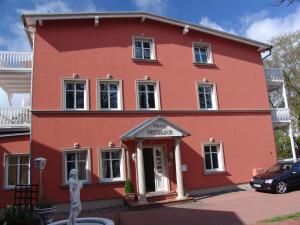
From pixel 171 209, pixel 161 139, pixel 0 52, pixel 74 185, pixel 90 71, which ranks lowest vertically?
pixel 171 209

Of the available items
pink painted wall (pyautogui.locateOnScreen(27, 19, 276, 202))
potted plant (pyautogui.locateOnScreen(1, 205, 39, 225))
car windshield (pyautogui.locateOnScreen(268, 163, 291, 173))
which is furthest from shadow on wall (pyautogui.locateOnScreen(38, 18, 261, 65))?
potted plant (pyautogui.locateOnScreen(1, 205, 39, 225))

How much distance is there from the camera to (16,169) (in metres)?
16.0

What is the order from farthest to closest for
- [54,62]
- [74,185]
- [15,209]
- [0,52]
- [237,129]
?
[237,129], [0,52], [54,62], [15,209], [74,185]

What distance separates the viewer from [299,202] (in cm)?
1331

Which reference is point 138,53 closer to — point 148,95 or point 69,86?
point 148,95

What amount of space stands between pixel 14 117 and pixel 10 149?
6.46 ft

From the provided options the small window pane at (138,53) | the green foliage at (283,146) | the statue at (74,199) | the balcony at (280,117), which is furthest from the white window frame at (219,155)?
the green foliage at (283,146)

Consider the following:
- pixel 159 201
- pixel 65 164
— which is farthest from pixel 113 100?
pixel 159 201

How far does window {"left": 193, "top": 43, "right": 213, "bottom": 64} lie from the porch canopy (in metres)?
5.37

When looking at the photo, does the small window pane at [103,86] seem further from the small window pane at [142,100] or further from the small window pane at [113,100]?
the small window pane at [142,100]

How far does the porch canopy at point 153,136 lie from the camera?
50.5 feet

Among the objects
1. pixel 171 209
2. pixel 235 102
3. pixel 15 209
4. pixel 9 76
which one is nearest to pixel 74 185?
pixel 15 209

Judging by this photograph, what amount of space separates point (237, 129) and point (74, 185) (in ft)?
43.2

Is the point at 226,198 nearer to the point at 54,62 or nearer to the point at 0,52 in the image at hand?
the point at 54,62
